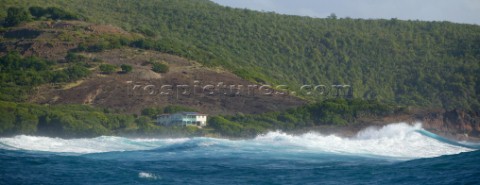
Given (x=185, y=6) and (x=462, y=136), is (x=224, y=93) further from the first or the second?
(x=185, y=6)

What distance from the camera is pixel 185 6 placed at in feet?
536

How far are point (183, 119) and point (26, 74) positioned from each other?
21764 mm

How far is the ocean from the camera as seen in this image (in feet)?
116

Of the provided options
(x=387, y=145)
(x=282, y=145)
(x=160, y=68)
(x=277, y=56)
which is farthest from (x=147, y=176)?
(x=277, y=56)

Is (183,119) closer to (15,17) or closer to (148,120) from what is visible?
(148,120)

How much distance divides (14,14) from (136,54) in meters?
18.9

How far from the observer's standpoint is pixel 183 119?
82.6 m

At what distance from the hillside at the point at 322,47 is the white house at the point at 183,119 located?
1257 inches

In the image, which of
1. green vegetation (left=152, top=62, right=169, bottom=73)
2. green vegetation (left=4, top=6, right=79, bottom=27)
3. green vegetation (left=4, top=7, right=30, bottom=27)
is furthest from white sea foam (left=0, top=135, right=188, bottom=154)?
green vegetation (left=4, top=6, right=79, bottom=27)

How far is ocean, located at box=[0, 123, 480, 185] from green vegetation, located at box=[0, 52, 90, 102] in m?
31.6

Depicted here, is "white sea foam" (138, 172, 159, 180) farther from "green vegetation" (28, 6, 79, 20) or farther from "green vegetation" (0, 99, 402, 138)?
"green vegetation" (28, 6, 79, 20)

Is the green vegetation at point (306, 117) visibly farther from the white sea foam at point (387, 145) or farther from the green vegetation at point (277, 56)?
the white sea foam at point (387, 145)

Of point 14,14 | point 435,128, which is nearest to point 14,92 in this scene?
point 14,14

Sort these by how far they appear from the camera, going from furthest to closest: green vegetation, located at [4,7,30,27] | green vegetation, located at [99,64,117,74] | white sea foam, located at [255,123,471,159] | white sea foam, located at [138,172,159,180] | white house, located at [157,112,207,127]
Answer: green vegetation, located at [4,7,30,27], green vegetation, located at [99,64,117,74], white house, located at [157,112,207,127], white sea foam, located at [255,123,471,159], white sea foam, located at [138,172,159,180]
